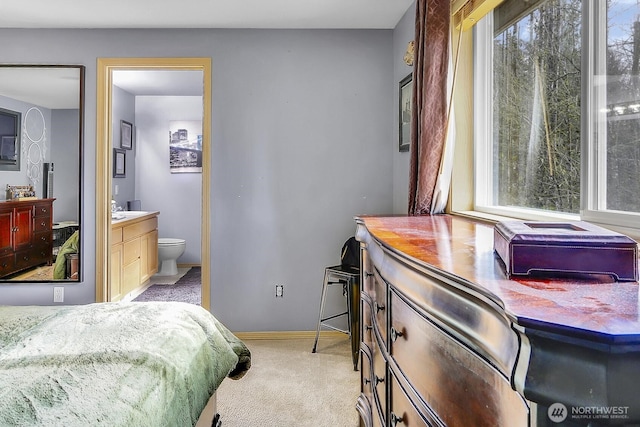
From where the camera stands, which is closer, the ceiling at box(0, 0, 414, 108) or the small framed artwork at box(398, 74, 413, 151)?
the ceiling at box(0, 0, 414, 108)

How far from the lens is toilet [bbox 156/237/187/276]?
5.64 meters

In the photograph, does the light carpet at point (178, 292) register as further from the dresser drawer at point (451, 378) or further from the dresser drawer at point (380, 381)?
the dresser drawer at point (451, 378)

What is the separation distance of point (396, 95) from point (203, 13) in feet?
5.26

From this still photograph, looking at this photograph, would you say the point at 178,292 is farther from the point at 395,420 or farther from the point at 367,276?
the point at 395,420

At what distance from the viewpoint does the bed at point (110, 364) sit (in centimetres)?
107

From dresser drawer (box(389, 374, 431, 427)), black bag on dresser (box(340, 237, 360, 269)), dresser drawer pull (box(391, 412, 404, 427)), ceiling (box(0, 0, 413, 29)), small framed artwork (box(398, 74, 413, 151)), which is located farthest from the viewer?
black bag on dresser (box(340, 237, 360, 269))

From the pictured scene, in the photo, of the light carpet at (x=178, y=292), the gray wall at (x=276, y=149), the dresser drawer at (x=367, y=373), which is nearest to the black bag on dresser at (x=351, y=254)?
the gray wall at (x=276, y=149)

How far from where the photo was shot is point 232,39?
354 centimetres

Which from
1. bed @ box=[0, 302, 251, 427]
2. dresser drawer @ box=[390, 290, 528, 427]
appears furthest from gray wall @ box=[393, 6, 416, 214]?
dresser drawer @ box=[390, 290, 528, 427]

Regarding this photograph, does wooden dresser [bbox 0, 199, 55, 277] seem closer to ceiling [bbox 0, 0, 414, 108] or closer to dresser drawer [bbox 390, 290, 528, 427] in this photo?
ceiling [bbox 0, 0, 414, 108]

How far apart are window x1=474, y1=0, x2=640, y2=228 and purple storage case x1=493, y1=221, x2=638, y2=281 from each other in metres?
0.78

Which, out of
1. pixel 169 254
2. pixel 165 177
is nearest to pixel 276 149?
pixel 169 254

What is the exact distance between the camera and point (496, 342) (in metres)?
0.60

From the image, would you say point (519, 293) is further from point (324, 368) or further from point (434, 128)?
point (324, 368)
